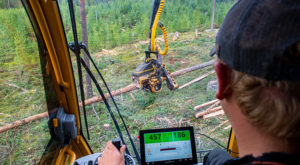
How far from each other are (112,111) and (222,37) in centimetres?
141

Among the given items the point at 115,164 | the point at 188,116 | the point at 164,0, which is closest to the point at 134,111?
the point at 188,116

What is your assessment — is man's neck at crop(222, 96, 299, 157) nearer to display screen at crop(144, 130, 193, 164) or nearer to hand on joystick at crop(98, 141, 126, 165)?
hand on joystick at crop(98, 141, 126, 165)

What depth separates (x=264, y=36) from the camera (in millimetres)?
443

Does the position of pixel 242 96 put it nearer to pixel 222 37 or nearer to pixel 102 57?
pixel 222 37

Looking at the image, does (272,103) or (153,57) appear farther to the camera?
(153,57)

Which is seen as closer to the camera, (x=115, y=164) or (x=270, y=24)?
(x=270, y=24)

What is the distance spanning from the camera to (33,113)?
1.29 m

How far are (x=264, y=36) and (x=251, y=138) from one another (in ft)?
0.73

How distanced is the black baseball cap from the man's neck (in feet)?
0.36

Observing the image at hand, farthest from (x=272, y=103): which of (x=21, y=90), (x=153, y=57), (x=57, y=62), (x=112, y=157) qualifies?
(x=153, y=57)

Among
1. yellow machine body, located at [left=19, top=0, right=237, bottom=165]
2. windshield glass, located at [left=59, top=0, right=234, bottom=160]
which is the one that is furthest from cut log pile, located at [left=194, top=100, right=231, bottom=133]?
yellow machine body, located at [left=19, top=0, right=237, bottom=165]

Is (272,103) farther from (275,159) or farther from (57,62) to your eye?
(57,62)

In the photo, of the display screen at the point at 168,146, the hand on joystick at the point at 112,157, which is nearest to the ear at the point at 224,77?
the hand on joystick at the point at 112,157

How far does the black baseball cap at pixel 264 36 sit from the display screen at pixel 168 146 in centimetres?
96
